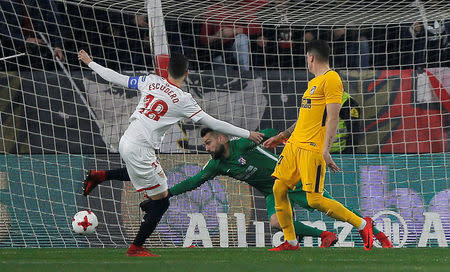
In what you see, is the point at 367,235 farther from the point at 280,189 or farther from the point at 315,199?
the point at 280,189

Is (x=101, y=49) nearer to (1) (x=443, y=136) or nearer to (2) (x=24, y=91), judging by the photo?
(2) (x=24, y=91)

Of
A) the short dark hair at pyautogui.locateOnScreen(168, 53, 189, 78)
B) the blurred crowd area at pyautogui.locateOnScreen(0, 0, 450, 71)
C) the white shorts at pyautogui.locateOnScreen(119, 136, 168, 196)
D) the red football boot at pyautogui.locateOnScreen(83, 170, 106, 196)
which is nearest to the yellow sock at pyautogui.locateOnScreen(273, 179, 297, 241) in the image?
the white shorts at pyautogui.locateOnScreen(119, 136, 168, 196)

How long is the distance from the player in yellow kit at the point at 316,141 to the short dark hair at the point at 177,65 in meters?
1.08

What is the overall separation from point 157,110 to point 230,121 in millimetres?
3543

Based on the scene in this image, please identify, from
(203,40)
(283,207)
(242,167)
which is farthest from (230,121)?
(283,207)

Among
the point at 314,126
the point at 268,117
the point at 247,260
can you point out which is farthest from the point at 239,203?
the point at 247,260

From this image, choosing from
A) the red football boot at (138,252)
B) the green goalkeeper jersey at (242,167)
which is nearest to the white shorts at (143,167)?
the red football boot at (138,252)

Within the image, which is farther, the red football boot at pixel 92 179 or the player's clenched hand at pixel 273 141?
the red football boot at pixel 92 179

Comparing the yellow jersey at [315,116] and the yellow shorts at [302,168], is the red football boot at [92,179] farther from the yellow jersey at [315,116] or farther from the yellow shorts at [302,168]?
the yellow jersey at [315,116]

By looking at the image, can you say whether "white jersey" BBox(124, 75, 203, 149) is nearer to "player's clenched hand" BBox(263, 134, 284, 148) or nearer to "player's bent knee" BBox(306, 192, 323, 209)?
"player's clenched hand" BBox(263, 134, 284, 148)

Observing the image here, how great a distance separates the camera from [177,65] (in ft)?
24.2

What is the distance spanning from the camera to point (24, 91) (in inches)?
422

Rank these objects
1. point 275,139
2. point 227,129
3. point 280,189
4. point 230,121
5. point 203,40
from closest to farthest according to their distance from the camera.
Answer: point 227,129
point 280,189
point 275,139
point 230,121
point 203,40

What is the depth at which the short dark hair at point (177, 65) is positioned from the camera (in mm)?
7359
